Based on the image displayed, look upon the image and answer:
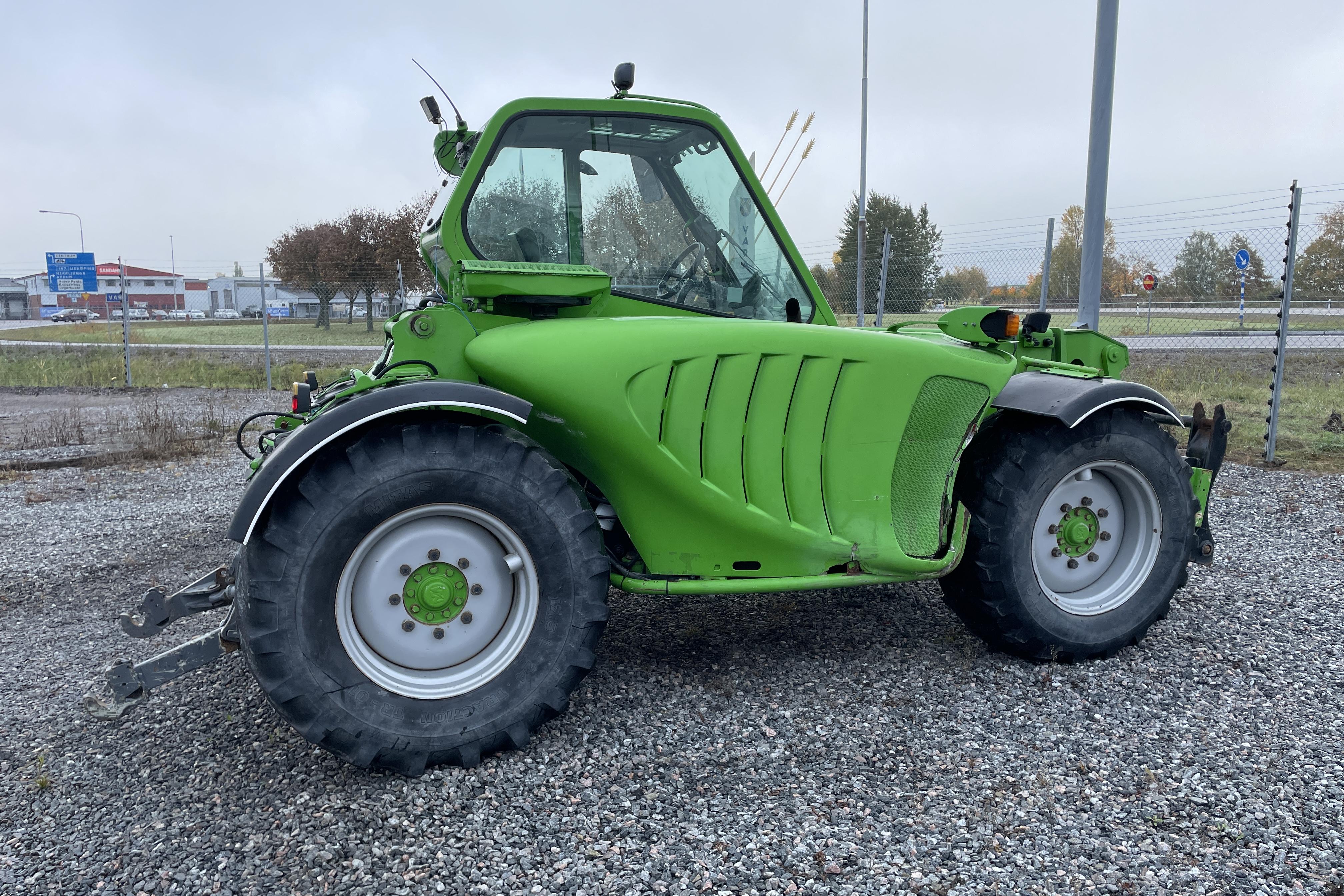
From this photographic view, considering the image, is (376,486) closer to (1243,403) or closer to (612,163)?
(612,163)

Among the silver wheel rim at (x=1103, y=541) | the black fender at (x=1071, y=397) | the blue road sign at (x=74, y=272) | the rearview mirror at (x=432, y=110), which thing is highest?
the blue road sign at (x=74, y=272)

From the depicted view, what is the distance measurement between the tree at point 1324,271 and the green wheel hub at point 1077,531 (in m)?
11.8

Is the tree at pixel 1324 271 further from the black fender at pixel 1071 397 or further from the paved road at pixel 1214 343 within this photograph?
the black fender at pixel 1071 397

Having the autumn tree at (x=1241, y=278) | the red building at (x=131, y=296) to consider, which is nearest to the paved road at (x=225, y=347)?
the autumn tree at (x=1241, y=278)

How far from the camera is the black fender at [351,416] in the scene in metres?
2.79

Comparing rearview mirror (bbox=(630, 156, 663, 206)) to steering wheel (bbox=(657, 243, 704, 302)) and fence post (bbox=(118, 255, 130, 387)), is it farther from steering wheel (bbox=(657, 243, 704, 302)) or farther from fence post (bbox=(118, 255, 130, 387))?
fence post (bbox=(118, 255, 130, 387))

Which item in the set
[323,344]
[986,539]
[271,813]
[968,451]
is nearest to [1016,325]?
[968,451]

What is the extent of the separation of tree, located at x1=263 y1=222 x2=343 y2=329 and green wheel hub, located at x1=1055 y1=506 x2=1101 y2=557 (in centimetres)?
2699

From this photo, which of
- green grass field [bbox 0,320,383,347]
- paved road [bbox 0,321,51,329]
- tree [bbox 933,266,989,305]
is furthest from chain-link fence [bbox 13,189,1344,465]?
paved road [bbox 0,321,51,329]

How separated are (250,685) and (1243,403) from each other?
11.8m

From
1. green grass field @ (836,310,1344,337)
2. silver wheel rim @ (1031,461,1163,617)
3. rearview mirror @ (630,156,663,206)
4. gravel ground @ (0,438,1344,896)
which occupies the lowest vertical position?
gravel ground @ (0,438,1344,896)

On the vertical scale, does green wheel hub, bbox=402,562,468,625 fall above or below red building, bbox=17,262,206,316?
below

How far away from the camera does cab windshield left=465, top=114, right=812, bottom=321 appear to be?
3.58 m

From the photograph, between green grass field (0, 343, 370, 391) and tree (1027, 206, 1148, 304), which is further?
green grass field (0, 343, 370, 391)
